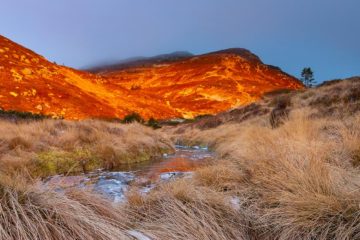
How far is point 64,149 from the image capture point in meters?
11.0

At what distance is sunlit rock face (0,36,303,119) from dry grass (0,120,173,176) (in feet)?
77.7

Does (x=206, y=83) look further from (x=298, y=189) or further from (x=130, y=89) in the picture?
(x=298, y=189)

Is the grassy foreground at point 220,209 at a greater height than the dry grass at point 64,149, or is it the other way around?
the grassy foreground at point 220,209

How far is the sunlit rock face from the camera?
3832 cm

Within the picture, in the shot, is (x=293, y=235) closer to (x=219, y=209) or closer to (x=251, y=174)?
(x=219, y=209)

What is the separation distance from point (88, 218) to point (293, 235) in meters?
1.67

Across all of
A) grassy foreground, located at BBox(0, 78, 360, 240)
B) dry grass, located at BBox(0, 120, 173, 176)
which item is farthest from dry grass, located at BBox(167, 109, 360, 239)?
dry grass, located at BBox(0, 120, 173, 176)

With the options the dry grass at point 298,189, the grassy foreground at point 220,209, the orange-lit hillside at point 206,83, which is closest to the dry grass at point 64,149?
the grassy foreground at point 220,209

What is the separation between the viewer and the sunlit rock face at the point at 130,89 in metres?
38.3

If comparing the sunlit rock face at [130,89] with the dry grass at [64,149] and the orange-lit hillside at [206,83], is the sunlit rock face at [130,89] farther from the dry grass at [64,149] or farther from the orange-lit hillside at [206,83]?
the dry grass at [64,149]

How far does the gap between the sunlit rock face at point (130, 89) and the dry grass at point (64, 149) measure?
23693 millimetres

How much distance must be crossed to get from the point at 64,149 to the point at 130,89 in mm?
59028

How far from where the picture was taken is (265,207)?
3.57m

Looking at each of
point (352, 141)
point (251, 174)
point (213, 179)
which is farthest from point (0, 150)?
point (352, 141)
